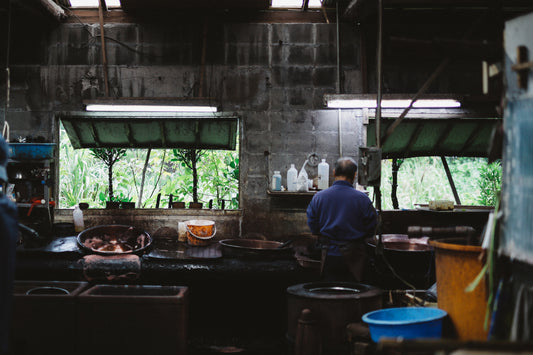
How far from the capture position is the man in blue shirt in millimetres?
4781

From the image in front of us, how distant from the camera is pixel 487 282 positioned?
266cm

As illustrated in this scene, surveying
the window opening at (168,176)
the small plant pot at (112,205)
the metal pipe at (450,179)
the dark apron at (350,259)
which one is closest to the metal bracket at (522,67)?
the dark apron at (350,259)

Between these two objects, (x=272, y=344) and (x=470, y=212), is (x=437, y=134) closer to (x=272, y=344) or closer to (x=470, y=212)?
(x=470, y=212)

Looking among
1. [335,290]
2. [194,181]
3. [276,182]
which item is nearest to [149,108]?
[194,181]

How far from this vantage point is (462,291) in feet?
9.35

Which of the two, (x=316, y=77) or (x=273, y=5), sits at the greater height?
(x=273, y=5)

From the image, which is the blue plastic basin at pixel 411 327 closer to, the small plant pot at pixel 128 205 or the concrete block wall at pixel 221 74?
the concrete block wall at pixel 221 74

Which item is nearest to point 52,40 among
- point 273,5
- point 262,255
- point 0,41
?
point 0,41

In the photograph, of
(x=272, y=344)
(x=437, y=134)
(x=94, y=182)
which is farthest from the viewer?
(x=94, y=182)

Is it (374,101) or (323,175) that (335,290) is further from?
(374,101)

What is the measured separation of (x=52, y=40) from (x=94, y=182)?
9.08 feet

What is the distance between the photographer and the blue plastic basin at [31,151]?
642cm

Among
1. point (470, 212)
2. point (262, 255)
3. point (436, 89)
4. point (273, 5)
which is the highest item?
point (273, 5)

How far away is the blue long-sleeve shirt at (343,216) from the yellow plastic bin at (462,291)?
70.5 inches
